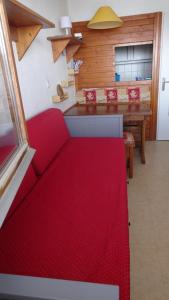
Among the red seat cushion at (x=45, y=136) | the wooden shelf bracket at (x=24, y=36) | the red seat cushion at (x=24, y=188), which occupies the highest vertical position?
the wooden shelf bracket at (x=24, y=36)

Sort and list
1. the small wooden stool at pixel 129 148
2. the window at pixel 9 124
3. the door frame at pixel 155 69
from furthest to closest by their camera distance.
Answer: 1. the door frame at pixel 155 69
2. the small wooden stool at pixel 129 148
3. the window at pixel 9 124

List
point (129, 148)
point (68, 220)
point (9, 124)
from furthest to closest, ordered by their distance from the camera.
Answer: point (129, 148) → point (68, 220) → point (9, 124)

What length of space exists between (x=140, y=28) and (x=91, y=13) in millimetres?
753

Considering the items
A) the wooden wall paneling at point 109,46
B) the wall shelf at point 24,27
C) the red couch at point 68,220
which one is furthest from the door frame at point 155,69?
the wall shelf at point 24,27

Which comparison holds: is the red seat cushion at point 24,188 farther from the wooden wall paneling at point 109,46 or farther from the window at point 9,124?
the wooden wall paneling at point 109,46

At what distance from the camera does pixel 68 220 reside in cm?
112

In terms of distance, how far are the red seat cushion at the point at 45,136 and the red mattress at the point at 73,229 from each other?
106mm

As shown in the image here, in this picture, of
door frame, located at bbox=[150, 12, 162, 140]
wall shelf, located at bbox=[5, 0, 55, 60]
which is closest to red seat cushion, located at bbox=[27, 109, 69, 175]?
wall shelf, located at bbox=[5, 0, 55, 60]

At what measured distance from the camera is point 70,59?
3.11 metres

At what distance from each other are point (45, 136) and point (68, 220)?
2.82 feet

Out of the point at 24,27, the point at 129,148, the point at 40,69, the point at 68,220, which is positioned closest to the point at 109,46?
the point at 40,69

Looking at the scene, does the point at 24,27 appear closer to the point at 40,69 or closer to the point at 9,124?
the point at 40,69

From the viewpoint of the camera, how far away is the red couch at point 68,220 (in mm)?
857

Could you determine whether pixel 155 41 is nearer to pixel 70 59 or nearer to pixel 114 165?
pixel 70 59
